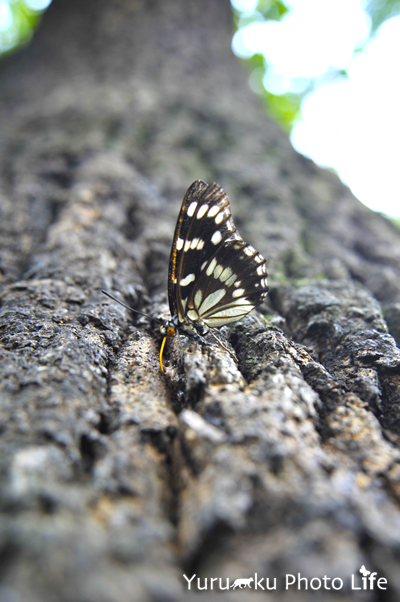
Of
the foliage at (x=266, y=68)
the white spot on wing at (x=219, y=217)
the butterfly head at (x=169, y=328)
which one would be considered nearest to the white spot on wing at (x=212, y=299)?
the butterfly head at (x=169, y=328)

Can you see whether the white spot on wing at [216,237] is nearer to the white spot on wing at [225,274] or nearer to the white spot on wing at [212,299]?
the white spot on wing at [225,274]

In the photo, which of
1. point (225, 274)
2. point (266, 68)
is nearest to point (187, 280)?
point (225, 274)

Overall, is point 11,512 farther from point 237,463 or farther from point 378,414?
point 378,414

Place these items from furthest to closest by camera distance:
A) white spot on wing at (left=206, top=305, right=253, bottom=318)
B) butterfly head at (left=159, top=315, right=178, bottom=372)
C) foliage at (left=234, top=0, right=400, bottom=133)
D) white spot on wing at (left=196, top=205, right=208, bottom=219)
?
foliage at (left=234, top=0, right=400, bottom=133), white spot on wing at (left=206, top=305, right=253, bottom=318), white spot on wing at (left=196, top=205, right=208, bottom=219), butterfly head at (left=159, top=315, right=178, bottom=372)

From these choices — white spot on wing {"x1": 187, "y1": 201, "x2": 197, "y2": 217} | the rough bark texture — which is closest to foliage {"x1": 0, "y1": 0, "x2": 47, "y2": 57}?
the rough bark texture

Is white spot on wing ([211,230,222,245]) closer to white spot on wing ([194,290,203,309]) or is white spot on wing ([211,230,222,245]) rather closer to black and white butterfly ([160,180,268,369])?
black and white butterfly ([160,180,268,369])

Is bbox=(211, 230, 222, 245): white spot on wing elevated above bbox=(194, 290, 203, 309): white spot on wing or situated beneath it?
elevated above
